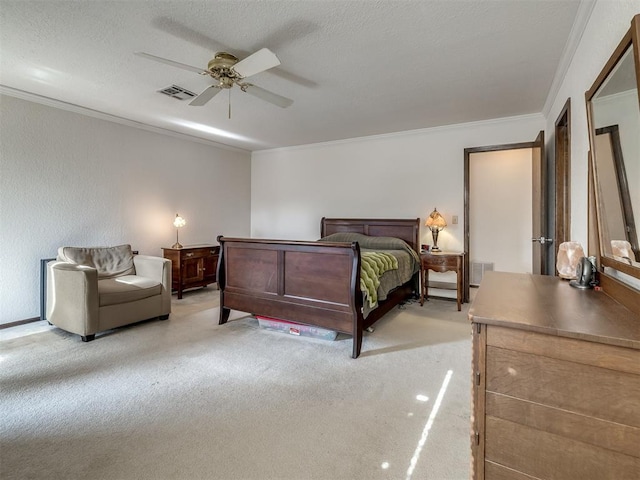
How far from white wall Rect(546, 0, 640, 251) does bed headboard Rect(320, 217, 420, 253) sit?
2.28m

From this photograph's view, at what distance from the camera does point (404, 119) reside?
425 centimetres

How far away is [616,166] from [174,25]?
8.82 feet

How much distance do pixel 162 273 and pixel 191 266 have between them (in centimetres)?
115

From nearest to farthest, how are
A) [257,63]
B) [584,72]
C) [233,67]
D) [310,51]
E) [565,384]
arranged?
[565,384]
[584,72]
[257,63]
[233,67]
[310,51]

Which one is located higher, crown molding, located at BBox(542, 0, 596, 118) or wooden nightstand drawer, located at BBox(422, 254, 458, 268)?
crown molding, located at BBox(542, 0, 596, 118)

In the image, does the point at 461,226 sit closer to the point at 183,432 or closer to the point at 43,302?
→ the point at 183,432

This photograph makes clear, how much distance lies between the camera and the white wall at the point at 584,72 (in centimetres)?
154

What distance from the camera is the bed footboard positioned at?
279cm

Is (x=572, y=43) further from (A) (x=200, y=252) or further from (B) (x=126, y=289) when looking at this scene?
(A) (x=200, y=252)

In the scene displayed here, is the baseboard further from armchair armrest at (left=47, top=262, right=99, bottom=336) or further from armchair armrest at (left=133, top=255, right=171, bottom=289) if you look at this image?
armchair armrest at (left=133, top=255, right=171, bottom=289)

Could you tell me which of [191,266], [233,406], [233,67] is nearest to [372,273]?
[233,406]

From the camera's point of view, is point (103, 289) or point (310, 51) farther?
point (103, 289)

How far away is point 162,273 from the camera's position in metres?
3.71

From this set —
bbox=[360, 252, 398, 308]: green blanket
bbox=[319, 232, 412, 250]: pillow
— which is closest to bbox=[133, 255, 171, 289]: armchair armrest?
bbox=[360, 252, 398, 308]: green blanket
